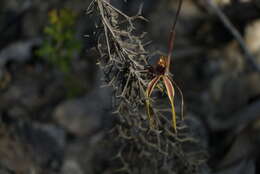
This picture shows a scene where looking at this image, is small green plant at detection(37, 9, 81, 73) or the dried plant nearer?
the dried plant

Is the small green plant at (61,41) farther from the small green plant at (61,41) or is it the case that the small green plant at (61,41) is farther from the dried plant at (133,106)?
the dried plant at (133,106)

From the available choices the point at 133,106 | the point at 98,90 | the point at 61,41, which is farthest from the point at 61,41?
the point at 133,106

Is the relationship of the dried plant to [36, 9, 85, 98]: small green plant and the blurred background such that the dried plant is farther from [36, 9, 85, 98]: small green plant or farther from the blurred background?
[36, 9, 85, 98]: small green plant

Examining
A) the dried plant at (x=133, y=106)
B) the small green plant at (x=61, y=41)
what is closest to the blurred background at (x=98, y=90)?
the small green plant at (x=61, y=41)

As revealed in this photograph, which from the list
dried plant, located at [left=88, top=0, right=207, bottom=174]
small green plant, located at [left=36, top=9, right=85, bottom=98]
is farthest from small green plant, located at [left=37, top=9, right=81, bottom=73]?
dried plant, located at [left=88, top=0, right=207, bottom=174]

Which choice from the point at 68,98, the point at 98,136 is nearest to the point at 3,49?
the point at 68,98

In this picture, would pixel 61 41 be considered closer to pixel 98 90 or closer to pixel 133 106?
pixel 98 90
